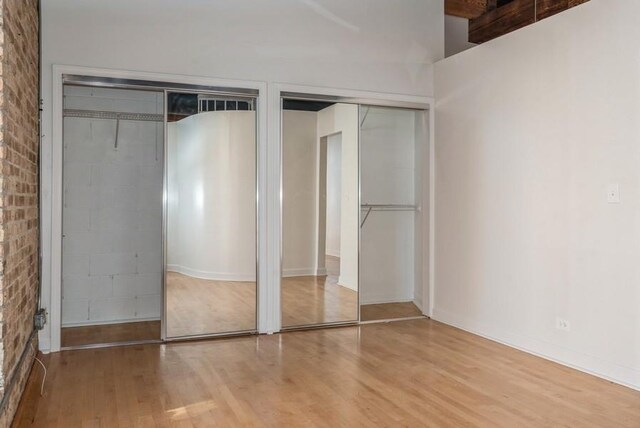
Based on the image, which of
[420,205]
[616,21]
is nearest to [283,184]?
[420,205]

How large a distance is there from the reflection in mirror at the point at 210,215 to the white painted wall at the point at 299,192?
12.1 inches

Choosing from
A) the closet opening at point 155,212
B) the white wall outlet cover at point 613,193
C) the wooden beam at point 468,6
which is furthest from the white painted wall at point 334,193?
the white wall outlet cover at point 613,193

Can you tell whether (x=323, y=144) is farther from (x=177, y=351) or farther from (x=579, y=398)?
(x=579, y=398)

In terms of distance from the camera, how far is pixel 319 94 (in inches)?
203

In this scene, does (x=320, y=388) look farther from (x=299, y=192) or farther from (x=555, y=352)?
(x=299, y=192)

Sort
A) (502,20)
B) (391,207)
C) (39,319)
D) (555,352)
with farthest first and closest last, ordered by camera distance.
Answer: (391,207), (502,20), (555,352), (39,319)

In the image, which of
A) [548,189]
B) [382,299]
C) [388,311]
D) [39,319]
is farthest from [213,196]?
[548,189]

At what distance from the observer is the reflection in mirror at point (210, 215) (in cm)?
471

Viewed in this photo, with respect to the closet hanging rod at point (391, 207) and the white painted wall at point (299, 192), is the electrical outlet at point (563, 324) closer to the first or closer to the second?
the closet hanging rod at point (391, 207)

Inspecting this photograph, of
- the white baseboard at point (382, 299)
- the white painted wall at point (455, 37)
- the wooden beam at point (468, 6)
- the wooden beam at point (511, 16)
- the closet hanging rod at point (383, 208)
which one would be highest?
the white painted wall at point (455, 37)

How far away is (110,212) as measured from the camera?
17.7ft

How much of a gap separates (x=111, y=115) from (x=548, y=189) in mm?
4116

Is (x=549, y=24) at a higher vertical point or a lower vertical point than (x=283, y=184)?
higher

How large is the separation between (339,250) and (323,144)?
3.46 ft
